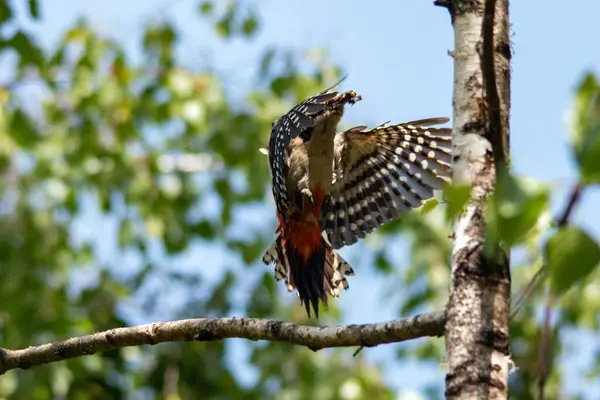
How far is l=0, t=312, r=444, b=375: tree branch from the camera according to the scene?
1.89 meters

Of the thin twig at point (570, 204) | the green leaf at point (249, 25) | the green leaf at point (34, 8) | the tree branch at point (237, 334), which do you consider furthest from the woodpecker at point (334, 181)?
the thin twig at point (570, 204)

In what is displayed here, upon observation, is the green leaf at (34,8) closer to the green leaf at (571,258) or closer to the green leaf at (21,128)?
the green leaf at (21,128)

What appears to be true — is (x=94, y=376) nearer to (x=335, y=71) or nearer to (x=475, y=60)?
(x=335, y=71)

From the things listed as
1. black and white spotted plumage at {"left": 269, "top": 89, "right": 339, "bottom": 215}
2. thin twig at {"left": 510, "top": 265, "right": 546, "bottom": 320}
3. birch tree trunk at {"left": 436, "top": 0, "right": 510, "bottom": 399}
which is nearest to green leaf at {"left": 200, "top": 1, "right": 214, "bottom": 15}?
black and white spotted plumage at {"left": 269, "top": 89, "right": 339, "bottom": 215}

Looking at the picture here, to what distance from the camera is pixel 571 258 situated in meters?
1.03

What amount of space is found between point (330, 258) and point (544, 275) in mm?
3373

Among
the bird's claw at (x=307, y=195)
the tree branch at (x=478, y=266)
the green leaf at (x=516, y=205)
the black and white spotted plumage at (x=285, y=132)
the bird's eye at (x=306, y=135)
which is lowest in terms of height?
the green leaf at (x=516, y=205)

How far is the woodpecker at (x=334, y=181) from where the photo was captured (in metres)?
4.35

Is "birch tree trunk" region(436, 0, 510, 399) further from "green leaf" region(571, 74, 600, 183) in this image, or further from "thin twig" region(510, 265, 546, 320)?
"green leaf" region(571, 74, 600, 183)

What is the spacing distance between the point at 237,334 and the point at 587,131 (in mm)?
1439

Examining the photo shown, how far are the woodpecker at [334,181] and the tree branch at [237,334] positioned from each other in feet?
5.90

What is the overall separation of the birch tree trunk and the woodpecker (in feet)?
7.58

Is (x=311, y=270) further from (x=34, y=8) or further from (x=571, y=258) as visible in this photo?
(x=571, y=258)

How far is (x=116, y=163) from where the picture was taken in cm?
670
